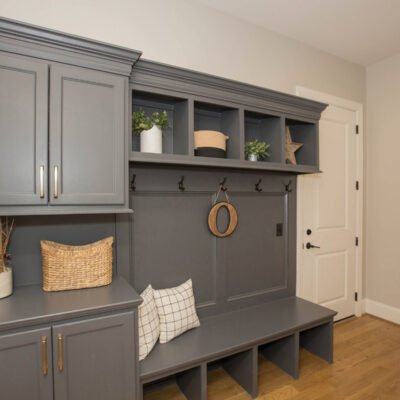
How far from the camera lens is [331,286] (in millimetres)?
3189

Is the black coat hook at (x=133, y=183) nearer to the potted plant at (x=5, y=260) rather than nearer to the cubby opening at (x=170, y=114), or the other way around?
the cubby opening at (x=170, y=114)

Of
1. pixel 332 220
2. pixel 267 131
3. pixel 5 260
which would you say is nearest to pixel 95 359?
pixel 5 260

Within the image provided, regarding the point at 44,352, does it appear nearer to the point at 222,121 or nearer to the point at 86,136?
the point at 86,136

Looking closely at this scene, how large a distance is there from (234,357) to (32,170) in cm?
183

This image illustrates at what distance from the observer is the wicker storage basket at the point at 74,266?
161 centimetres

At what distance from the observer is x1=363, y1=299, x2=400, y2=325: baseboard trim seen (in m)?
3.21

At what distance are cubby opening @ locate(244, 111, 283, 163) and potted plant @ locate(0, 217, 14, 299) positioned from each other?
5.92 ft

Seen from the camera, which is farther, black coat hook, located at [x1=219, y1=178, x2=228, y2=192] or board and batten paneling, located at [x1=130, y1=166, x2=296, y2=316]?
black coat hook, located at [x1=219, y1=178, x2=228, y2=192]

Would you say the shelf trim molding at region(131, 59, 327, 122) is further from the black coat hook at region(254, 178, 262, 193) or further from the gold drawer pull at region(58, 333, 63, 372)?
the gold drawer pull at region(58, 333, 63, 372)

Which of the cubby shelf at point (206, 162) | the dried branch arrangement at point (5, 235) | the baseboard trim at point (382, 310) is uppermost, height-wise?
the cubby shelf at point (206, 162)

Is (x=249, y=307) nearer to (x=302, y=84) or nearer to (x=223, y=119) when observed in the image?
(x=223, y=119)

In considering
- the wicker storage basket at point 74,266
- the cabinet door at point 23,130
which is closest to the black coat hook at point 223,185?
the wicker storage basket at point 74,266

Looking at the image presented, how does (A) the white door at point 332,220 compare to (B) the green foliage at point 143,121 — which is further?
(A) the white door at point 332,220

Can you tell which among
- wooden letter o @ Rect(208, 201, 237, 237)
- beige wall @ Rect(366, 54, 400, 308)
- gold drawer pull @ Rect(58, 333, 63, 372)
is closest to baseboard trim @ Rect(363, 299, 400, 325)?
beige wall @ Rect(366, 54, 400, 308)
